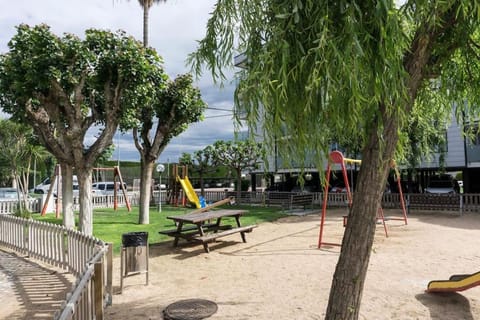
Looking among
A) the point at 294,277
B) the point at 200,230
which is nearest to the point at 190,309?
the point at 294,277

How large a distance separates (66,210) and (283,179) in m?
21.0

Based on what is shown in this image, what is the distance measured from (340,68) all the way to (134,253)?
5229 mm

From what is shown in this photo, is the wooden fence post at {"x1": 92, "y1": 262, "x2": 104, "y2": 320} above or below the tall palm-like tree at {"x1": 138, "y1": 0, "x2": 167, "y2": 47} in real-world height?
below

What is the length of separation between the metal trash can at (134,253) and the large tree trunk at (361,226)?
392cm

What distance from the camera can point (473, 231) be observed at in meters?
11.0

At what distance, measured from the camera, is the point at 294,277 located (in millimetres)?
6312

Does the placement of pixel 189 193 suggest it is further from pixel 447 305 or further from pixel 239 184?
pixel 447 305

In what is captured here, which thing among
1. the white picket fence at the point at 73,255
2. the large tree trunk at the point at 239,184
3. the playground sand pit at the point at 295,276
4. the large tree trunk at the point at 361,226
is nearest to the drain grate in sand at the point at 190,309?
the playground sand pit at the point at 295,276

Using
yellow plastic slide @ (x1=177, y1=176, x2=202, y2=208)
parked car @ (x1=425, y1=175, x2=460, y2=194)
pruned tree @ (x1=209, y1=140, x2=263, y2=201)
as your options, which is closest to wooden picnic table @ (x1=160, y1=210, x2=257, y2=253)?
yellow plastic slide @ (x1=177, y1=176, x2=202, y2=208)

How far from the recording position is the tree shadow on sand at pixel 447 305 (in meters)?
4.39

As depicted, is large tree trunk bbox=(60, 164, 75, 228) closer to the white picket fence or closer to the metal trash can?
the white picket fence

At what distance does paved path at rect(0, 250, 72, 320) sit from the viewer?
16.5 ft

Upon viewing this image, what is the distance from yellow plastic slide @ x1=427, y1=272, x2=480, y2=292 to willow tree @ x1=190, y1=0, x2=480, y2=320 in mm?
2466

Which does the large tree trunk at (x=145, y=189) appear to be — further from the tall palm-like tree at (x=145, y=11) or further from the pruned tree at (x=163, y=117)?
the tall palm-like tree at (x=145, y=11)
